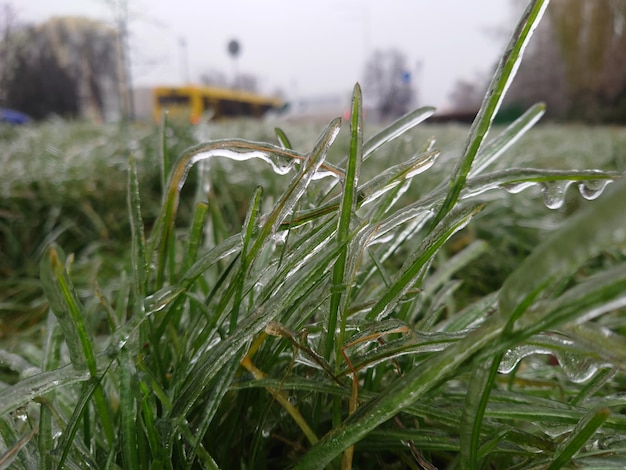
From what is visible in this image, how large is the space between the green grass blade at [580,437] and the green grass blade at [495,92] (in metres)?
0.18

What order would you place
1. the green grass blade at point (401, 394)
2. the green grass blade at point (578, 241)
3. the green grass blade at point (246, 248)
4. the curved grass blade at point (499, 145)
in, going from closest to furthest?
the green grass blade at point (578, 241)
the green grass blade at point (401, 394)
the green grass blade at point (246, 248)
the curved grass blade at point (499, 145)

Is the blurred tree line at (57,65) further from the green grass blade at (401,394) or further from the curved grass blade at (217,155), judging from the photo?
the green grass blade at (401,394)

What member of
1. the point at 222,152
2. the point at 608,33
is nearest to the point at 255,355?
the point at 222,152

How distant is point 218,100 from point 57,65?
10.0m

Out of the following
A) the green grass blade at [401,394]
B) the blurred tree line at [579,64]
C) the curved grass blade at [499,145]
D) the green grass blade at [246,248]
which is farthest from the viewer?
the blurred tree line at [579,64]

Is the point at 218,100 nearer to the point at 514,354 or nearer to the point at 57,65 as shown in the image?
the point at 57,65

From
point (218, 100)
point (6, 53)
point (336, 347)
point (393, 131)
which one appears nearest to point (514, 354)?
point (336, 347)

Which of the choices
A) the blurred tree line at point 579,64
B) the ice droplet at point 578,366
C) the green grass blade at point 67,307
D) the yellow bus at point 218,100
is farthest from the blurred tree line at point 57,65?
the blurred tree line at point 579,64

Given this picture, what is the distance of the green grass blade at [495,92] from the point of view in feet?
1.30

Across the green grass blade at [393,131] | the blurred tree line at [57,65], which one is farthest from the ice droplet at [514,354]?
the blurred tree line at [57,65]

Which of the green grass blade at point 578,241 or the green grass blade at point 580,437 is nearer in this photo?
the green grass blade at point 578,241

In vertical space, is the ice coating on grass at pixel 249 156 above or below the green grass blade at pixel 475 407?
above

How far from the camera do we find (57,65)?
14.9ft

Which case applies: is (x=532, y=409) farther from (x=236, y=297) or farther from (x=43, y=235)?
(x=43, y=235)
